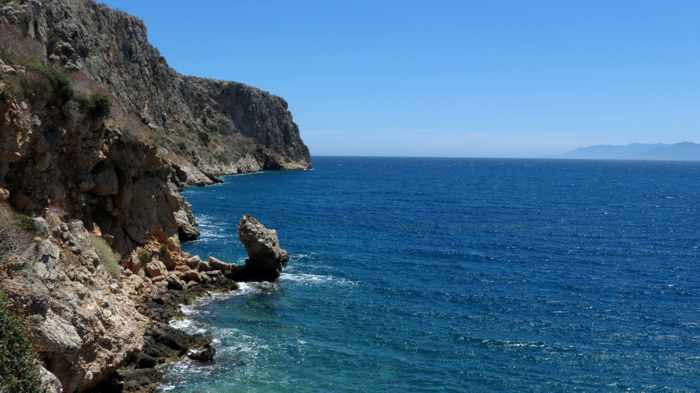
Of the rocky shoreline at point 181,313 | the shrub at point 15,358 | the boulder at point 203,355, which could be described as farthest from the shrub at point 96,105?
the shrub at point 15,358

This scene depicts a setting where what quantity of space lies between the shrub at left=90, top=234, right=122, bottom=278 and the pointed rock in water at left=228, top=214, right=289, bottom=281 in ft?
33.5

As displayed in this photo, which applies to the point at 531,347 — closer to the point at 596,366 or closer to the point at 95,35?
the point at 596,366

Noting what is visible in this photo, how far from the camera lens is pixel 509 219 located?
74.2 metres

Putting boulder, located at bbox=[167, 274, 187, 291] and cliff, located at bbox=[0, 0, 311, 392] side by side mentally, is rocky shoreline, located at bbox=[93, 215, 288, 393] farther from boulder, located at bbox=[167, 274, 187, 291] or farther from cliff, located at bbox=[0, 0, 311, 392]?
cliff, located at bbox=[0, 0, 311, 392]

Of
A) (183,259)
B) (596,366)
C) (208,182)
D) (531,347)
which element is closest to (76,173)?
(183,259)

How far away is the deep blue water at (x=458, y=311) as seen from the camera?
25156 millimetres

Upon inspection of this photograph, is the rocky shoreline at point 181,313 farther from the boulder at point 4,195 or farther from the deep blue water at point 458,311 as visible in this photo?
the boulder at point 4,195

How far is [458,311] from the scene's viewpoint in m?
34.2

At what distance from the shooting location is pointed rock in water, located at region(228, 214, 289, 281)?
1569 inches

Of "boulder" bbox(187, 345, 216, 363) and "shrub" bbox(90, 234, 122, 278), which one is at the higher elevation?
"shrub" bbox(90, 234, 122, 278)

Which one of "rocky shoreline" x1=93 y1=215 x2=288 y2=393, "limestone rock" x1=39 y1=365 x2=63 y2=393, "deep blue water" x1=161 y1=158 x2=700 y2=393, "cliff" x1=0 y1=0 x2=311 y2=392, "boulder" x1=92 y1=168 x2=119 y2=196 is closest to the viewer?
"limestone rock" x1=39 y1=365 x2=63 y2=393

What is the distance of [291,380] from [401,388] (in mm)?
4495

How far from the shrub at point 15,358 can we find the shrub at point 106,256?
13.8 meters

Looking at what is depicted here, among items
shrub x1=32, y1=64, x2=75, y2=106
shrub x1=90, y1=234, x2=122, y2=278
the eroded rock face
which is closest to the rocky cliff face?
shrub x1=32, y1=64, x2=75, y2=106
